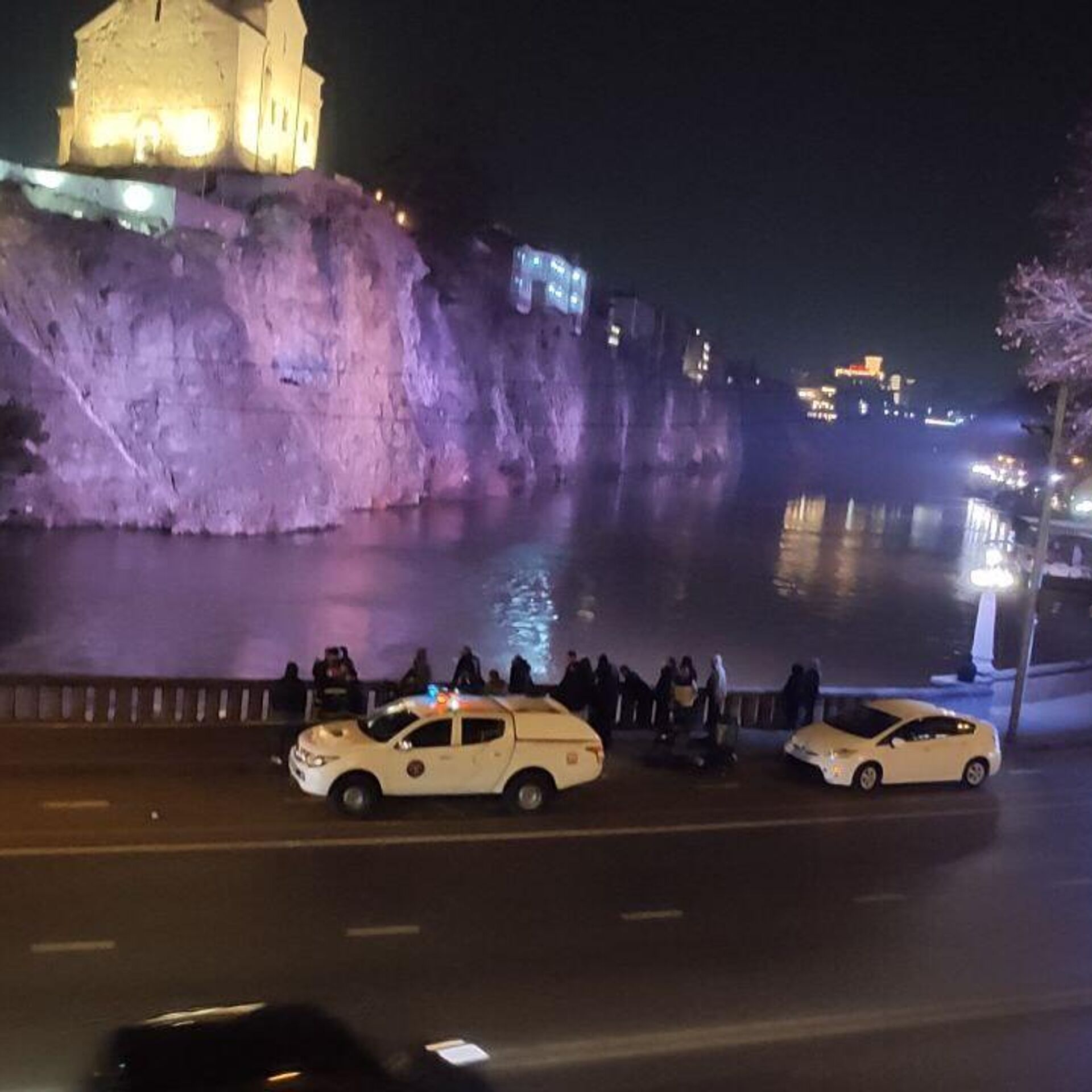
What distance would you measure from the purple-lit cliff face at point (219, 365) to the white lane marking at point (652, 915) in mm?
43125

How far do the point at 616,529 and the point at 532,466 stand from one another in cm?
2665

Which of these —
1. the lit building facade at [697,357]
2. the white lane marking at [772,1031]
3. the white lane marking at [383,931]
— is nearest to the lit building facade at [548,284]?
the lit building facade at [697,357]

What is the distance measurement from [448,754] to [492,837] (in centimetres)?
108

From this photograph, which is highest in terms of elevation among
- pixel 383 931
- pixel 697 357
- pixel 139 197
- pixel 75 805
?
pixel 697 357

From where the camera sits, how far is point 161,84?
Answer: 55.1 m

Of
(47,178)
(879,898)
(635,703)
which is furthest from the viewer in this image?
(47,178)

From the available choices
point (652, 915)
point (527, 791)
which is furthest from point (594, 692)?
point (652, 915)

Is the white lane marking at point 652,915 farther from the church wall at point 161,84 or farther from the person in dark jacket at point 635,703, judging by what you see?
the church wall at point 161,84

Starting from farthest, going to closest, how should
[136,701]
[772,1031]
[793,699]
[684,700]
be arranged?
[793,699] < [684,700] < [136,701] < [772,1031]

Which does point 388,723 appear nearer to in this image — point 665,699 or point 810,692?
point 665,699

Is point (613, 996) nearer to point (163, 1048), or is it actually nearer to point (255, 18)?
point (163, 1048)

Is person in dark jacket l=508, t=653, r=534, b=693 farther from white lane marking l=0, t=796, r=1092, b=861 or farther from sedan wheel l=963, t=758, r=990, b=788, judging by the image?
sedan wheel l=963, t=758, r=990, b=788

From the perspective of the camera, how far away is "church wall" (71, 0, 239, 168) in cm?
5450

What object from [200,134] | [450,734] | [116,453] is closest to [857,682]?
[450,734]
